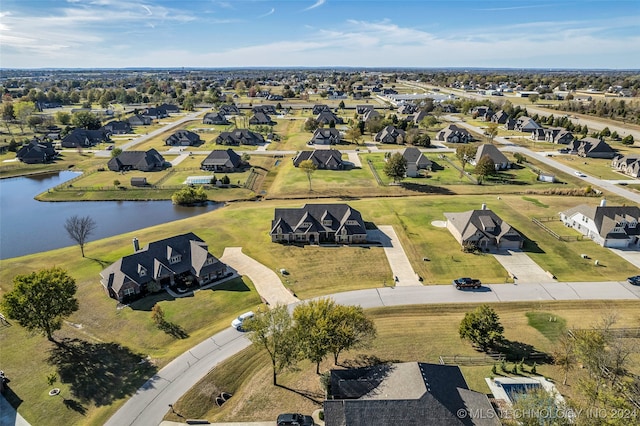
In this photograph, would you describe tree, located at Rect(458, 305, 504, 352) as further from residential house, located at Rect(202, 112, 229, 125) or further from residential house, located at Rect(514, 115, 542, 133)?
residential house, located at Rect(202, 112, 229, 125)

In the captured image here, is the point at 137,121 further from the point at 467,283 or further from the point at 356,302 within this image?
the point at 467,283

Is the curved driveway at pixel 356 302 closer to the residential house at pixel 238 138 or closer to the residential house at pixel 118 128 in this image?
the residential house at pixel 238 138

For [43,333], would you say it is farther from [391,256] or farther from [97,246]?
[391,256]

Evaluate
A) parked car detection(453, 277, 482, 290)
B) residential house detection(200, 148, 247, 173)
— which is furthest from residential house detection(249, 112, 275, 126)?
parked car detection(453, 277, 482, 290)

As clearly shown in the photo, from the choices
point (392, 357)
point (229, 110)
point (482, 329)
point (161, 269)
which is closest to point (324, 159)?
point (161, 269)

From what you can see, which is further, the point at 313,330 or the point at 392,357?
the point at 392,357

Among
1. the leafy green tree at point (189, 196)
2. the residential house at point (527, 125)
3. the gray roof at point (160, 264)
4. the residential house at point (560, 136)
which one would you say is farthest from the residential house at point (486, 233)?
the residential house at point (527, 125)
